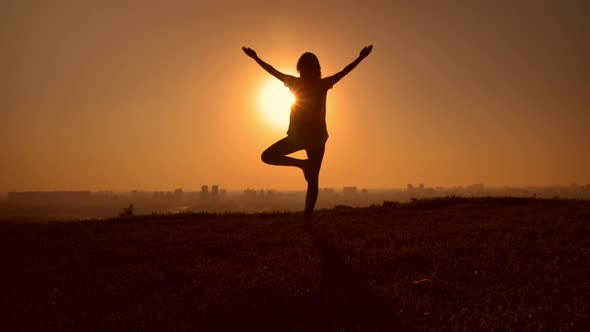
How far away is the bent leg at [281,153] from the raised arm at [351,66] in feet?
7.08

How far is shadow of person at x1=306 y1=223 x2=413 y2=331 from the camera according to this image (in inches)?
143

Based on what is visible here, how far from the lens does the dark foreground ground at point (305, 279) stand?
379 centimetres

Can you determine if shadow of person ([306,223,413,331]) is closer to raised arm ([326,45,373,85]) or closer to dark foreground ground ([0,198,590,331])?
dark foreground ground ([0,198,590,331])

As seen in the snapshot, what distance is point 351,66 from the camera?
9.40 m

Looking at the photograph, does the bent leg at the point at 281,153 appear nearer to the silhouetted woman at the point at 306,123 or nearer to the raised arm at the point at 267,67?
the silhouetted woman at the point at 306,123

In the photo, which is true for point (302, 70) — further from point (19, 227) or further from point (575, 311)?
point (19, 227)

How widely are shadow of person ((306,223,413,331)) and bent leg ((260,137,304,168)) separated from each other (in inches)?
169

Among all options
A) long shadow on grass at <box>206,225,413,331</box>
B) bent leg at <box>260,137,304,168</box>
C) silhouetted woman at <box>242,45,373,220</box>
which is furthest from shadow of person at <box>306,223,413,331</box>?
bent leg at <box>260,137,304,168</box>

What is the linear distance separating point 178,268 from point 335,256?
2.82 metres

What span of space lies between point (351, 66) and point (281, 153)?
312cm

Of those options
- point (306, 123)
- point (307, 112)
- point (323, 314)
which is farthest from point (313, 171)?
point (323, 314)

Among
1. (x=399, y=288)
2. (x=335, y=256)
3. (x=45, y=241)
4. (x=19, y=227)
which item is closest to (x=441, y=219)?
(x=335, y=256)

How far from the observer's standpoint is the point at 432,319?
3.81 meters

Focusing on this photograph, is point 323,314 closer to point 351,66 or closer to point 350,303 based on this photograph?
point 350,303
